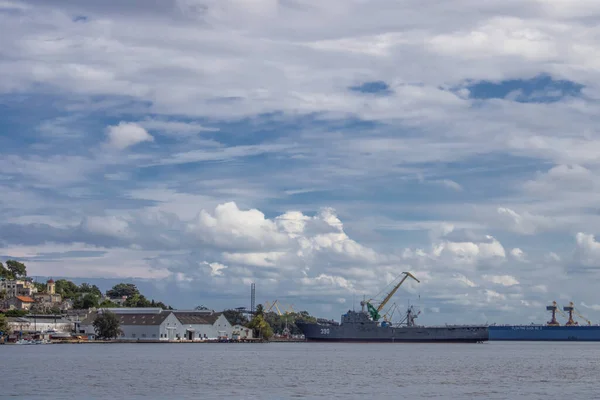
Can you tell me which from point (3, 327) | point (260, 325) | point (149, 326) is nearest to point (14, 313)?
point (3, 327)

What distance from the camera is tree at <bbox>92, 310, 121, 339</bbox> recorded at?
15912cm

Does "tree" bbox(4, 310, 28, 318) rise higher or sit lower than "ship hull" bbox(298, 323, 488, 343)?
higher

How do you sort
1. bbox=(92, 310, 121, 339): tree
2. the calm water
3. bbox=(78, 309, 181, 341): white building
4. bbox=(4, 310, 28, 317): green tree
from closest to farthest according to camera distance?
the calm water
bbox=(92, 310, 121, 339): tree
bbox=(78, 309, 181, 341): white building
bbox=(4, 310, 28, 317): green tree

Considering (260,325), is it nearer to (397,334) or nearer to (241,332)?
(241,332)

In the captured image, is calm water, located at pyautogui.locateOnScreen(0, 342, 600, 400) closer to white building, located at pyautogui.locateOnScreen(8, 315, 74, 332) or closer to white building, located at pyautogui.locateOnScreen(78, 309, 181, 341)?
white building, located at pyautogui.locateOnScreen(78, 309, 181, 341)

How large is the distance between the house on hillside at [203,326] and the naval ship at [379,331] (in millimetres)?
20610

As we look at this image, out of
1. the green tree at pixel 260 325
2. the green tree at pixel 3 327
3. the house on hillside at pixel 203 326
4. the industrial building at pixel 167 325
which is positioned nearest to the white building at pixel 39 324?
the industrial building at pixel 167 325

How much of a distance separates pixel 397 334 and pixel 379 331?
4786 millimetres

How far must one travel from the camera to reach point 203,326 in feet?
591

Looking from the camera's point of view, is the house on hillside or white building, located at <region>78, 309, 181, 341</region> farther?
the house on hillside

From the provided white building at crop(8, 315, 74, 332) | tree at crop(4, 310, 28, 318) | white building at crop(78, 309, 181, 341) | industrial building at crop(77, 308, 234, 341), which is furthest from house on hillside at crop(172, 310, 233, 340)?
tree at crop(4, 310, 28, 318)

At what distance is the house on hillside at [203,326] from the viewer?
175000 mm

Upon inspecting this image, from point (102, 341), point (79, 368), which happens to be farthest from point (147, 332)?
point (79, 368)

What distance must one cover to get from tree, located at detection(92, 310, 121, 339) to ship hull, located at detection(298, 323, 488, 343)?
4223 centimetres
